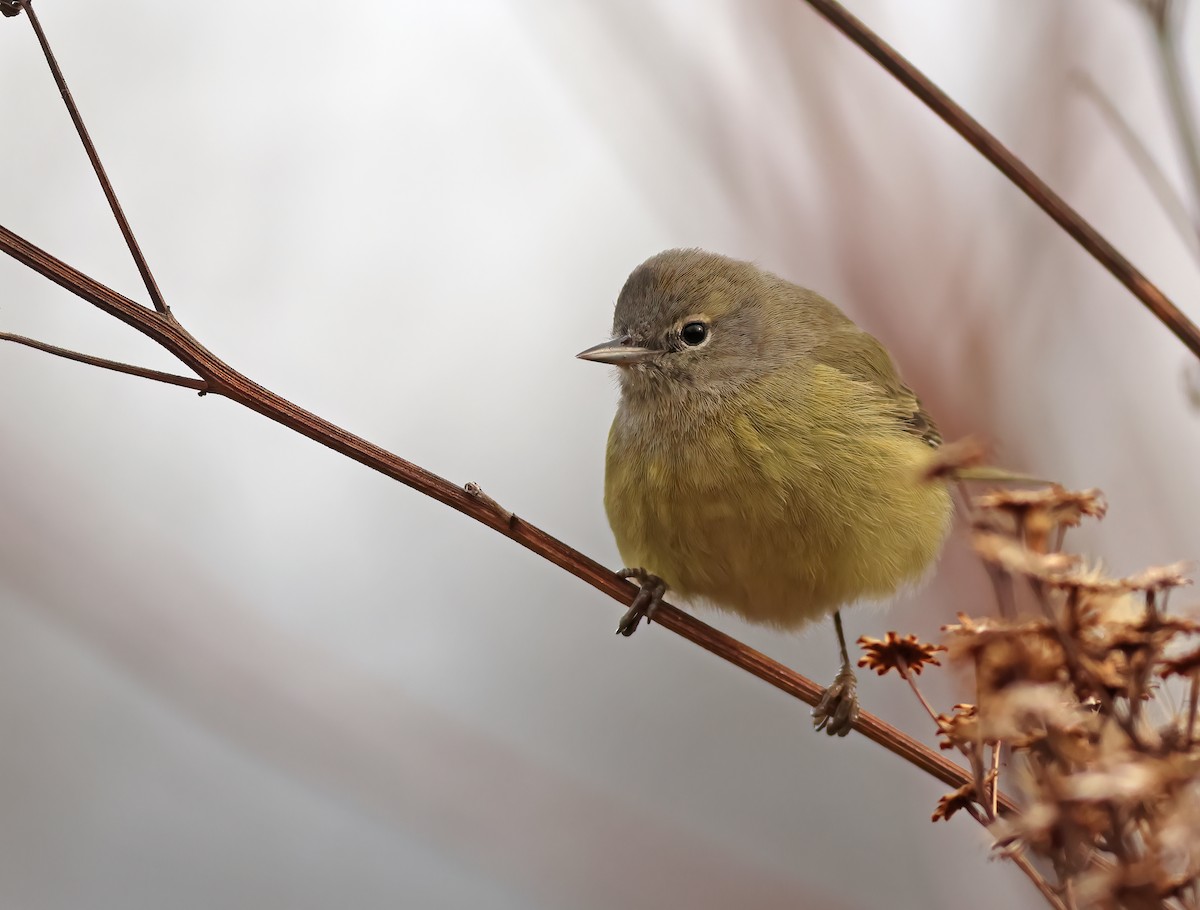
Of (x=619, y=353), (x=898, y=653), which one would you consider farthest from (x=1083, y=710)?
(x=619, y=353)

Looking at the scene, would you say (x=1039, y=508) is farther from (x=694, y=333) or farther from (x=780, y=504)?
(x=694, y=333)

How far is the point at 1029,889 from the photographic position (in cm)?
338

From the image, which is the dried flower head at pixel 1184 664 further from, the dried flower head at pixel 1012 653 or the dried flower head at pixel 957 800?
the dried flower head at pixel 957 800

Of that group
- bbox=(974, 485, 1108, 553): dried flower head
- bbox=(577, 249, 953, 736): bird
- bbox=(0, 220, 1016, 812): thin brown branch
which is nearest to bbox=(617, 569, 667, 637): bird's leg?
bbox=(577, 249, 953, 736): bird

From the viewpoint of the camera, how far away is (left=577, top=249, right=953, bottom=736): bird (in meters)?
3.11

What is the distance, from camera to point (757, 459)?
3154 millimetres

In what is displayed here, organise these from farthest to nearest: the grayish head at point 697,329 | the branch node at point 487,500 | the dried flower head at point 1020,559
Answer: the grayish head at point 697,329 → the branch node at point 487,500 → the dried flower head at point 1020,559

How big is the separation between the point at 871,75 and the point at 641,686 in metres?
2.76

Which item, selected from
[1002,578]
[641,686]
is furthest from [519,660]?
[1002,578]

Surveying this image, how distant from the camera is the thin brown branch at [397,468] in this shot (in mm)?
1623

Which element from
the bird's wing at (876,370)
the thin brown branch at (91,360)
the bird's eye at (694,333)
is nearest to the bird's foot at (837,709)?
the bird's wing at (876,370)

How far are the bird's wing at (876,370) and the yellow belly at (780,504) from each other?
171 millimetres

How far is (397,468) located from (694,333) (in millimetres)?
1859

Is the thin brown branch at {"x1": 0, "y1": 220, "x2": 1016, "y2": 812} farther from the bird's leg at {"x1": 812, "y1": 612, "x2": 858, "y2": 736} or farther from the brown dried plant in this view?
the bird's leg at {"x1": 812, "y1": 612, "x2": 858, "y2": 736}
